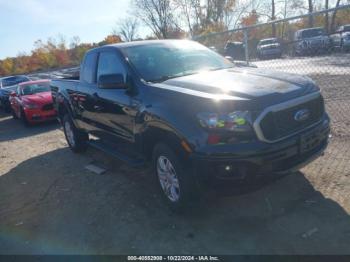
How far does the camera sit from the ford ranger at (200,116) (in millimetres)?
3137

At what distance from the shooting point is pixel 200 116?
3221 millimetres

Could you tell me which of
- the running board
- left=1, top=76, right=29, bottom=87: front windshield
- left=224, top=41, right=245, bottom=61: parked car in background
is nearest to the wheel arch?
the running board

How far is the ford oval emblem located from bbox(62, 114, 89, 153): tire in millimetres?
4495

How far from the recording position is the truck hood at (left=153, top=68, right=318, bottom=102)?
10.9 ft

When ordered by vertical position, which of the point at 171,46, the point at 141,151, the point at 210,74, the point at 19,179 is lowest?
the point at 19,179

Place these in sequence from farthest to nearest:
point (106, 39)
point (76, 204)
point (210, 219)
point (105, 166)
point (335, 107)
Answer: point (106, 39), point (335, 107), point (105, 166), point (76, 204), point (210, 219)

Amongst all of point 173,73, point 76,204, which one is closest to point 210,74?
point 173,73

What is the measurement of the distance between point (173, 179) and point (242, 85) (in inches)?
50.0

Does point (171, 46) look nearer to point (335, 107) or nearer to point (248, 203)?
point (248, 203)

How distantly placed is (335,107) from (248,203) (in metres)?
4.52

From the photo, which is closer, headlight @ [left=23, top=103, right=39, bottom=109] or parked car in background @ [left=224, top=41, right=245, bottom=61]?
headlight @ [left=23, top=103, right=39, bottom=109]

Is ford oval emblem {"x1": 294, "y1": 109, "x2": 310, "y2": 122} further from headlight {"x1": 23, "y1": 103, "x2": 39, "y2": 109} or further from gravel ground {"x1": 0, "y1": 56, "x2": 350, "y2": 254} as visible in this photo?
headlight {"x1": 23, "y1": 103, "x2": 39, "y2": 109}

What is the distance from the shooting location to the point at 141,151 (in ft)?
13.8

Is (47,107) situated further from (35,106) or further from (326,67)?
(326,67)
